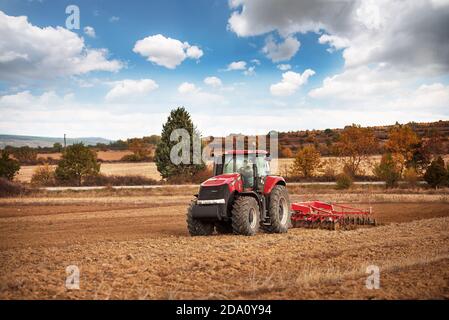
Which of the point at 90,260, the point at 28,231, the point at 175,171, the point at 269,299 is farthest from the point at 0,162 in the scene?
the point at 269,299

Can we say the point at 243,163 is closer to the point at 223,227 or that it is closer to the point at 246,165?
the point at 246,165

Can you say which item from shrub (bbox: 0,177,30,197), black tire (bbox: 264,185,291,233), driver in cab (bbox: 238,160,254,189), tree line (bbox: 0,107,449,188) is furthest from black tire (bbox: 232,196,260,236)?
tree line (bbox: 0,107,449,188)

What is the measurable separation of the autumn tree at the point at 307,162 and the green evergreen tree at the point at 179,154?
31.0 feet

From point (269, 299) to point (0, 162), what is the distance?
42.7 meters

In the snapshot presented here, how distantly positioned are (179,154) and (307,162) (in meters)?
12.8

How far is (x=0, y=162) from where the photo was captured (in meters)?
43.4

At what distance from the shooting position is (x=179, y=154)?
155ft

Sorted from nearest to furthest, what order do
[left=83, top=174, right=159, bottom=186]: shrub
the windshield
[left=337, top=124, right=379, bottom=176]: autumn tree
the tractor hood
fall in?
the tractor hood → the windshield → [left=83, top=174, right=159, bottom=186]: shrub → [left=337, top=124, right=379, bottom=176]: autumn tree

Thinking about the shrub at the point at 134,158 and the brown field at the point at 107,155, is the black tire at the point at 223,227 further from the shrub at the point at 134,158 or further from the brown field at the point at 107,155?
the brown field at the point at 107,155

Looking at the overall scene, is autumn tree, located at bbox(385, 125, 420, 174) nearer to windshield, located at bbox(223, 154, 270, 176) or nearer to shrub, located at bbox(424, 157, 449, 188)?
shrub, located at bbox(424, 157, 449, 188)

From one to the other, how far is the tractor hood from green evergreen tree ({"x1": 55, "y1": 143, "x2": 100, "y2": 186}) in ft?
114

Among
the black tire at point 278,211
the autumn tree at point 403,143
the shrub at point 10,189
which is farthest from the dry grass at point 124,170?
the black tire at point 278,211

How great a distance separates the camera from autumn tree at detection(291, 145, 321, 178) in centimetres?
4559
